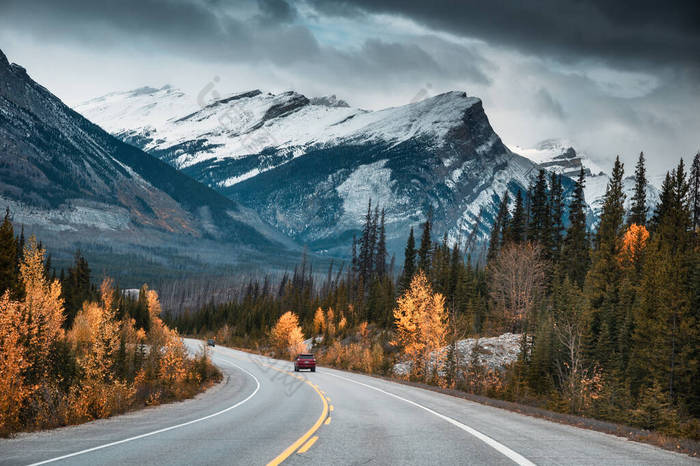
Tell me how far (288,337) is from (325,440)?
64.6 meters

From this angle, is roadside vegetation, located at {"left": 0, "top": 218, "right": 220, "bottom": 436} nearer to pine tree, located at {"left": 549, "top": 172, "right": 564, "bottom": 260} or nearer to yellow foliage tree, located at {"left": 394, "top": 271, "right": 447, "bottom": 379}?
yellow foliage tree, located at {"left": 394, "top": 271, "right": 447, "bottom": 379}

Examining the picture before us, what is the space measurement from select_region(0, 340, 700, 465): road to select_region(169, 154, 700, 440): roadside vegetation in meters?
4.90

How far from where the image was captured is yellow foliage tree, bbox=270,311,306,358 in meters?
70.2

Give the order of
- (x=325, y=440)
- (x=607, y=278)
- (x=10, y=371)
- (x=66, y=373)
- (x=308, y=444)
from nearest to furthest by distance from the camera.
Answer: (x=308, y=444)
(x=325, y=440)
(x=10, y=371)
(x=66, y=373)
(x=607, y=278)

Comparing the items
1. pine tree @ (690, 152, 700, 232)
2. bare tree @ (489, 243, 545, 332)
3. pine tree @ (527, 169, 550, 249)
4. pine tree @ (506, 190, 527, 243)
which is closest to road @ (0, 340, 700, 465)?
bare tree @ (489, 243, 545, 332)

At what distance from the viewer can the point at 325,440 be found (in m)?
11.5

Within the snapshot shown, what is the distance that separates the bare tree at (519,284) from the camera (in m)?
58.2

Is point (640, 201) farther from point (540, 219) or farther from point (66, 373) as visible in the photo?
point (66, 373)

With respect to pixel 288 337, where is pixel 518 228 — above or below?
above

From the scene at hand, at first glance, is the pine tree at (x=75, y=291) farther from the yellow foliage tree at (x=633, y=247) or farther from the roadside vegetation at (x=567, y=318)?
the yellow foliage tree at (x=633, y=247)

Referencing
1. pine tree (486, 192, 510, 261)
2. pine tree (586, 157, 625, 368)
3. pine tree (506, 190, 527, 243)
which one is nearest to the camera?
pine tree (586, 157, 625, 368)

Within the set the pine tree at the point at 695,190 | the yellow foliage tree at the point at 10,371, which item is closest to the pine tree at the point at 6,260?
the yellow foliage tree at the point at 10,371

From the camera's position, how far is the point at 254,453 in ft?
32.3

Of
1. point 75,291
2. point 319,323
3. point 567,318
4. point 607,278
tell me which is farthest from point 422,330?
point 75,291
